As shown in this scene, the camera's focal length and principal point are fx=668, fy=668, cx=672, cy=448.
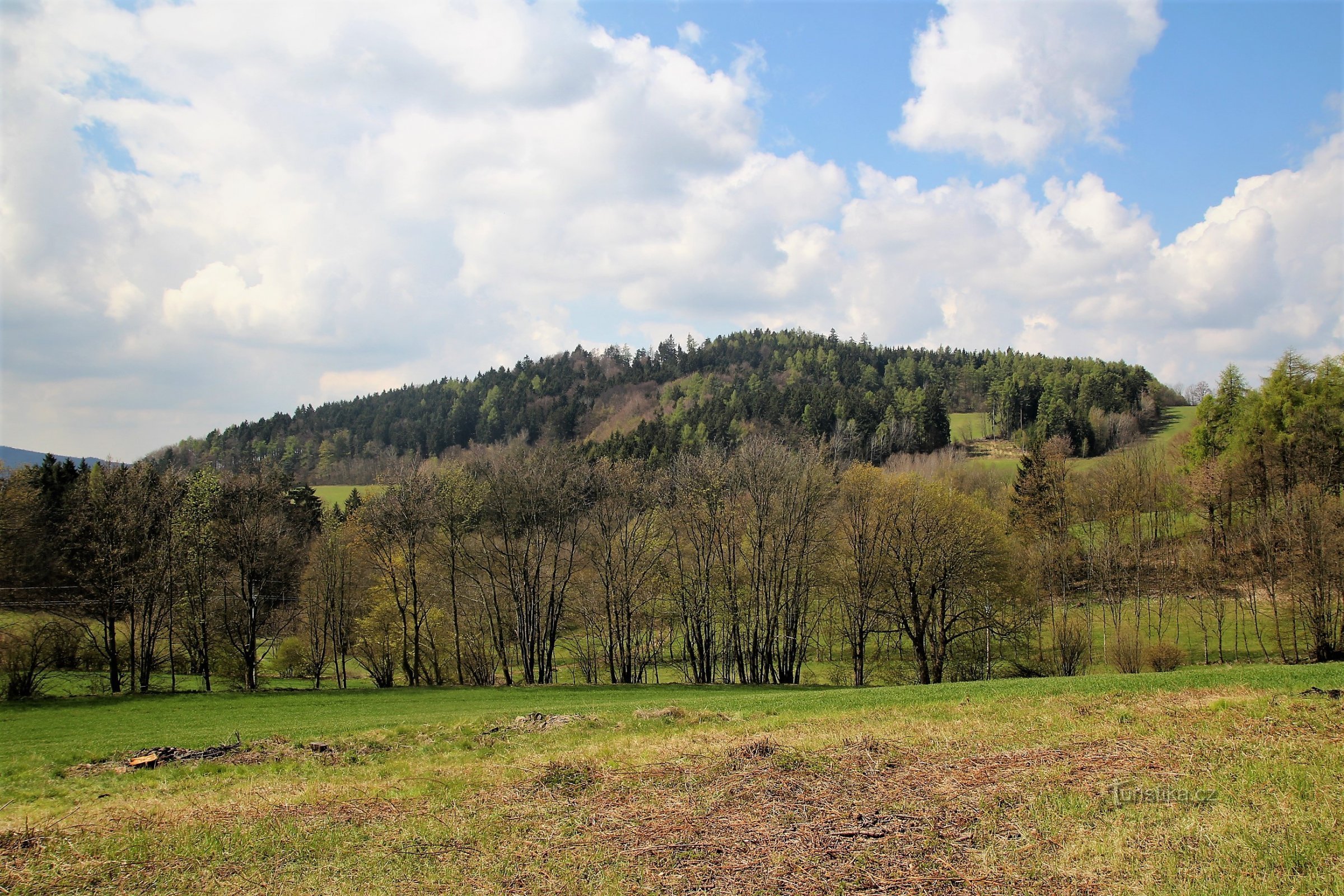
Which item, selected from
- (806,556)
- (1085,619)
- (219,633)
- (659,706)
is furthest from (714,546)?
(219,633)

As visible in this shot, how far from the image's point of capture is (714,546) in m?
44.7

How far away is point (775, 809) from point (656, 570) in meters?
36.6

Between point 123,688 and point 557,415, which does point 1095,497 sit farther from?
point 557,415

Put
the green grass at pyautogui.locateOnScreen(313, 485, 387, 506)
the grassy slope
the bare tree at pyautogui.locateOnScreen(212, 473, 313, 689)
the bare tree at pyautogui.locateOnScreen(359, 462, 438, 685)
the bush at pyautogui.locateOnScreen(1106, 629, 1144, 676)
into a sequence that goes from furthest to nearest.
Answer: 1. the green grass at pyautogui.locateOnScreen(313, 485, 387, 506)
2. the grassy slope
3. the bare tree at pyautogui.locateOnScreen(359, 462, 438, 685)
4. the bare tree at pyautogui.locateOnScreen(212, 473, 313, 689)
5. the bush at pyautogui.locateOnScreen(1106, 629, 1144, 676)

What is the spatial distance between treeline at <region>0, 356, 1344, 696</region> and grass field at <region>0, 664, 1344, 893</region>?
74.7 ft

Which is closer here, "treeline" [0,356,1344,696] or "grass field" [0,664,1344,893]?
"grass field" [0,664,1344,893]

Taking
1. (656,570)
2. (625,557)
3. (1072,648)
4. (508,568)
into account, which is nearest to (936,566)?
(1072,648)

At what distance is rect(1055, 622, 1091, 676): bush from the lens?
39.3 m

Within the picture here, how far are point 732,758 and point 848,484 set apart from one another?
29.9 metres

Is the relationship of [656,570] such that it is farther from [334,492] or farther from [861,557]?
[334,492]

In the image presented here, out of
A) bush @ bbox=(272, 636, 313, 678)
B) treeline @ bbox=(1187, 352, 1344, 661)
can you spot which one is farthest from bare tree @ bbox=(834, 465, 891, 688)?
bush @ bbox=(272, 636, 313, 678)

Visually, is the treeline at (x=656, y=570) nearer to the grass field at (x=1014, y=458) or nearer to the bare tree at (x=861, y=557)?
the bare tree at (x=861, y=557)

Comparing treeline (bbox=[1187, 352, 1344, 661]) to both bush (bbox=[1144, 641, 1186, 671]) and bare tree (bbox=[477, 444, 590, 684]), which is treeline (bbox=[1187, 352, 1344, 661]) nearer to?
bush (bbox=[1144, 641, 1186, 671])

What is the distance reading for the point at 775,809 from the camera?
8195 mm
